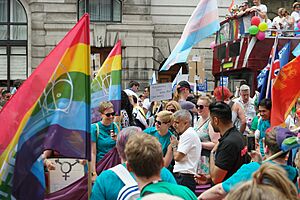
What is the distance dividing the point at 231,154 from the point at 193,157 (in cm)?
123

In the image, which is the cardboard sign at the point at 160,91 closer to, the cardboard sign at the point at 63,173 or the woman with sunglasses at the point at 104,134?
the woman with sunglasses at the point at 104,134

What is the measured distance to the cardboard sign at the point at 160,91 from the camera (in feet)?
36.9

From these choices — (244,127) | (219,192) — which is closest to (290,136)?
(219,192)

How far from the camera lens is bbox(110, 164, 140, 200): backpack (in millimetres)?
4613

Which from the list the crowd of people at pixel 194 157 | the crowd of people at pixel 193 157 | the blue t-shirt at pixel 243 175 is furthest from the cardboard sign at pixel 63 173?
the blue t-shirt at pixel 243 175

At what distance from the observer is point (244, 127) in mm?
9914

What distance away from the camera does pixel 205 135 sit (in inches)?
318

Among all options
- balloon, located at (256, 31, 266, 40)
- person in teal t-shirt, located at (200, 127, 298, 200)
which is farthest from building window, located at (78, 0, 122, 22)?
A: person in teal t-shirt, located at (200, 127, 298, 200)

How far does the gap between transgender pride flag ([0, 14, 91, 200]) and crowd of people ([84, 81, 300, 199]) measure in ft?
1.39

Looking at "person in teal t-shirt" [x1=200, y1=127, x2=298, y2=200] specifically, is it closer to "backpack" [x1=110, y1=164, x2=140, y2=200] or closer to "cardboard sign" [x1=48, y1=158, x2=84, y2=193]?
"backpack" [x1=110, y1=164, x2=140, y2=200]

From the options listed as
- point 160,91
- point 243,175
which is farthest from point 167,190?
point 160,91

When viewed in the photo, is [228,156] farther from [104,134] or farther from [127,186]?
[104,134]

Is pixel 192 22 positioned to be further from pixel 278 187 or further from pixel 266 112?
pixel 278 187

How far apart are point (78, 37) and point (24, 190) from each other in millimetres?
1509
